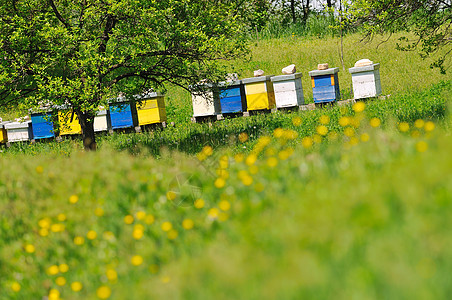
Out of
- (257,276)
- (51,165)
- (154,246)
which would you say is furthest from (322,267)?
(51,165)

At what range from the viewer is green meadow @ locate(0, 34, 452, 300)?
2.77 metres

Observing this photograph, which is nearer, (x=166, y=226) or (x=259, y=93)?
(x=166, y=226)

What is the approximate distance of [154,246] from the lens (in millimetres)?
4457

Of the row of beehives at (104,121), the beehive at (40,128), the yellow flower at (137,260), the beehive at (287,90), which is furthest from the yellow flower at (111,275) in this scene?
the beehive at (40,128)

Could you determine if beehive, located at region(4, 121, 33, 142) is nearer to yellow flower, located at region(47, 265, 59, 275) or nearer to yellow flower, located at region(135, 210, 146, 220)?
yellow flower, located at region(47, 265, 59, 275)

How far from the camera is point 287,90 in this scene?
16.9 metres

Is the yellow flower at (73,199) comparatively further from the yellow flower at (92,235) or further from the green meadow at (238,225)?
the yellow flower at (92,235)

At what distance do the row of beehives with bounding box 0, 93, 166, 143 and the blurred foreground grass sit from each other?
10.8 meters

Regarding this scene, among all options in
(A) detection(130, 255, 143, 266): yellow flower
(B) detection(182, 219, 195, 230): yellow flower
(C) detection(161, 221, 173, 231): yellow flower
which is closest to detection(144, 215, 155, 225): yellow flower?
(C) detection(161, 221, 173, 231): yellow flower

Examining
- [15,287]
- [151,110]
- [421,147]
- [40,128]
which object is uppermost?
[151,110]

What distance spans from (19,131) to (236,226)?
56.8 ft

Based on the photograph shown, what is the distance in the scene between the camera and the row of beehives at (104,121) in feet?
58.3

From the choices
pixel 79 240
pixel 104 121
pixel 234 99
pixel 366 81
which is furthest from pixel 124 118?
pixel 79 240

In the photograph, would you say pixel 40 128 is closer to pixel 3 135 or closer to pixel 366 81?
pixel 3 135
